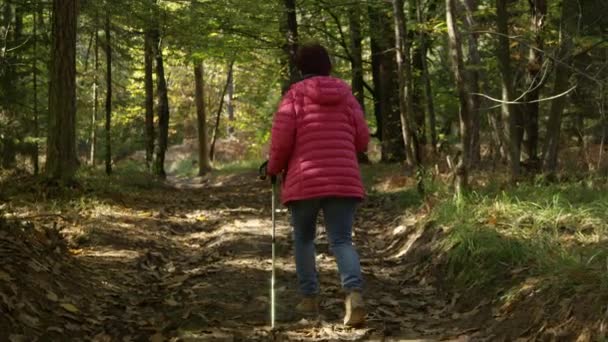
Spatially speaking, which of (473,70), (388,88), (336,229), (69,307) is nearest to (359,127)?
(336,229)

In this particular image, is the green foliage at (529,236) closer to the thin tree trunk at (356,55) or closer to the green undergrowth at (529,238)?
the green undergrowth at (529,238)

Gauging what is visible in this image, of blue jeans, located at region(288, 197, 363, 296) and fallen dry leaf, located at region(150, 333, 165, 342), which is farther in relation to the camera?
blue jeans, located at region(288, 197, 363, 296)

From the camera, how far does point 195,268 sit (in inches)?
288

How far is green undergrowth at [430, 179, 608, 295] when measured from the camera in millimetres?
4832

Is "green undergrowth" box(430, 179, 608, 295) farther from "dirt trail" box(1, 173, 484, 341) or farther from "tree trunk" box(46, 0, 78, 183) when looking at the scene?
"tree trunk" box(46, 0, 78, 183)

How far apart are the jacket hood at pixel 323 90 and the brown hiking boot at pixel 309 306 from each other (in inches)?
64.1

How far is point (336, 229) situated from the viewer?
202 inches

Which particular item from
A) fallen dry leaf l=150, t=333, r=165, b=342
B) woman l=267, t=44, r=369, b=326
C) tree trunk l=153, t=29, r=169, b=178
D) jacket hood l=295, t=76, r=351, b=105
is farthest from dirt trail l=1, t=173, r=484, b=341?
tree trunk l=153, t=29, r=169, b=178

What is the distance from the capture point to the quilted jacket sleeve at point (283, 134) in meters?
4.99

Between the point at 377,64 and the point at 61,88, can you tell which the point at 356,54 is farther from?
the point at 61,88

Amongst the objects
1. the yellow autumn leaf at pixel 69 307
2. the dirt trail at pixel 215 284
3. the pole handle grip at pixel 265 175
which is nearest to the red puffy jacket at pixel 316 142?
the pole handle grip at pixel 265 175

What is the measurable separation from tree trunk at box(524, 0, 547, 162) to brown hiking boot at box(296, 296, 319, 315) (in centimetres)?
511

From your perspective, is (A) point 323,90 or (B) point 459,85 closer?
(A) point 323,90

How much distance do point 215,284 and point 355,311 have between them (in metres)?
1.94
